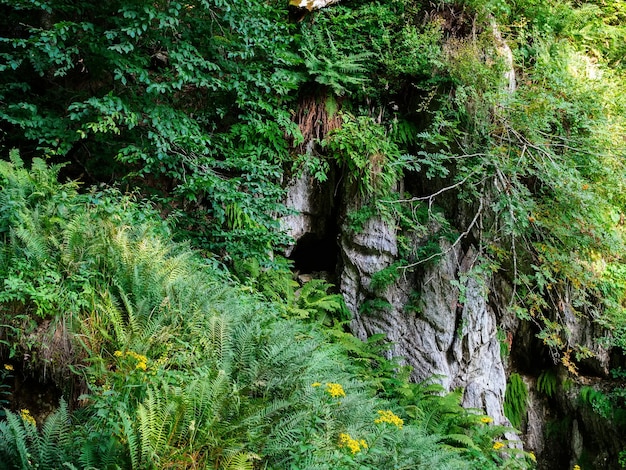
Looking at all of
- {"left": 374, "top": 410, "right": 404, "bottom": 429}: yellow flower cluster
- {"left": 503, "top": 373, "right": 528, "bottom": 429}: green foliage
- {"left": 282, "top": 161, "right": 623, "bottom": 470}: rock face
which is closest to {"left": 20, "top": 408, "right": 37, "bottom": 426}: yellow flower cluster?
{"left": 374, "top": 410, "right": 404, "bottom": 429}: yellow flower cluster

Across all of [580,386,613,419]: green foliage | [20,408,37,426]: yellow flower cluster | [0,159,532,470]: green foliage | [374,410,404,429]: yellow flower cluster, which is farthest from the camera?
[580,386,613,419]: green foliage

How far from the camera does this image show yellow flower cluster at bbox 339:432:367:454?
3072 mm

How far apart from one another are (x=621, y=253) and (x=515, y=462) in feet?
11.0

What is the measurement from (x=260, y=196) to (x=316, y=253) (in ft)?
7.41

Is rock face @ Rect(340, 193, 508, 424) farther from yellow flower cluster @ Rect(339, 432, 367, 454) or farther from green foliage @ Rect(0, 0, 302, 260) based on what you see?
yellow flower cluster @ Rect(339, 432, 367, 454)

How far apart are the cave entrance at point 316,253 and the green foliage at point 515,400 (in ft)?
11.4

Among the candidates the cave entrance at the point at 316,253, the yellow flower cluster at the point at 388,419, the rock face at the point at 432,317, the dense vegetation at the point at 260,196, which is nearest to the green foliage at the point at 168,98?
the dense vegetation at the point at 260,196

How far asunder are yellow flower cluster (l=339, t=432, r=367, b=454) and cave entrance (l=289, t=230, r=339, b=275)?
485cm

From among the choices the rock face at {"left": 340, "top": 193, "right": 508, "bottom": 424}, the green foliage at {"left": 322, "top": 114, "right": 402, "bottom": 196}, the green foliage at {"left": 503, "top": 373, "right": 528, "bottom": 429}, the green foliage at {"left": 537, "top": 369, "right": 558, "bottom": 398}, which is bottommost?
the green foliage at {"left": 503, "top": 373, "right": 528, "bottom": 429}

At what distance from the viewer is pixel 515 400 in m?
7.71

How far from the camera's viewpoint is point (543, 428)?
7.68 metres

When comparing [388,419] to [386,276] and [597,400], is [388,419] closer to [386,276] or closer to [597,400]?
[386,276]

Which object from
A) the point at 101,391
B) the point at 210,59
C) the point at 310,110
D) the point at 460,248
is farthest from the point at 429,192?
the point at 101,391

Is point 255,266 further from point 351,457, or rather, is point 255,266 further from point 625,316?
point 625,316
